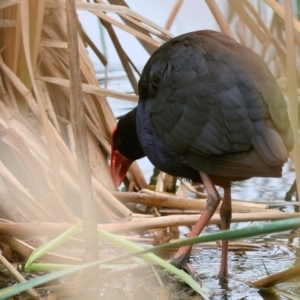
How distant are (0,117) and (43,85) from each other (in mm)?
327

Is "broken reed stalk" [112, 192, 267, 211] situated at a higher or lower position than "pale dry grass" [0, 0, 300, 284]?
lower

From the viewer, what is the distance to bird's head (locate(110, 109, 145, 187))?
9.40 ft

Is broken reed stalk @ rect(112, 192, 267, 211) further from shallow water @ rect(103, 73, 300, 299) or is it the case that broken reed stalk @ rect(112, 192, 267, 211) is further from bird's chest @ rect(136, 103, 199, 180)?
bird's chest @ rect(136, 103, 199, 180)

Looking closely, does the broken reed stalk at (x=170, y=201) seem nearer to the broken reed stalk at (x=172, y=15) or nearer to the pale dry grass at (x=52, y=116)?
the pale dry grass at (x=52, y=116)

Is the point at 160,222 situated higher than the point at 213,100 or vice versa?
the point at 213,100

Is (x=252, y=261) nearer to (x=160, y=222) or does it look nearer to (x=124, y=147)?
(x=160, y=222)

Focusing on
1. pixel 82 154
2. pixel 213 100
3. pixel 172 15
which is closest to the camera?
pixel 82 154

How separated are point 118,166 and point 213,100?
994 millimetres

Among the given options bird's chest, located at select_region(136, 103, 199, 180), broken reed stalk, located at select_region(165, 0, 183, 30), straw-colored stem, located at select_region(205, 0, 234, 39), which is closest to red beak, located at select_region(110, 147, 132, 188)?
bird's chest, located at select_region(136, 103, 199, 180)

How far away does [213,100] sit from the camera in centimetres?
210

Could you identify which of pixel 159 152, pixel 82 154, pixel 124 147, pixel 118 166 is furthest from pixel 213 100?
pixel 118 166

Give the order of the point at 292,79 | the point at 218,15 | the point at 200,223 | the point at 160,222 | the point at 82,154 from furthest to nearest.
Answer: the point at 218,15 → the point at 200,223 → the point at 160,222 → the point at 82,154 → the point at 292,79

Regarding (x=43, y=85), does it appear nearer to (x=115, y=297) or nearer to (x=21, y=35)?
(x=21, y=35)

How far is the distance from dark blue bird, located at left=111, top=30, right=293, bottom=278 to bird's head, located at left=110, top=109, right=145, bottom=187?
38 centimetres
